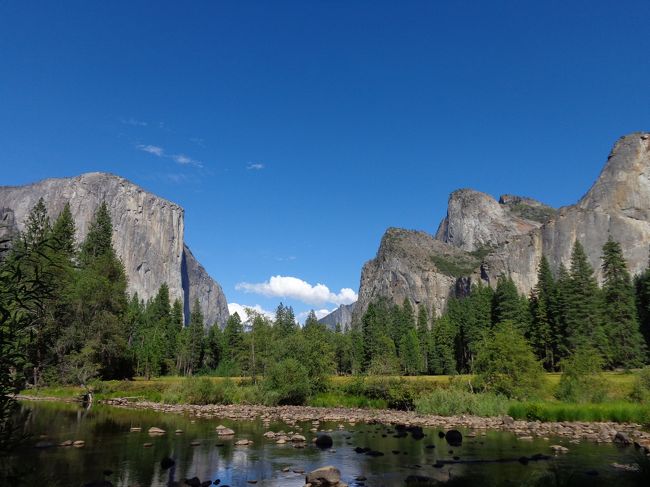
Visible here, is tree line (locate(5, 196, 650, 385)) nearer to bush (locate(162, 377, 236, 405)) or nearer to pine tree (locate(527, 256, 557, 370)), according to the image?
pine tree (locate(527, 256, 557, 370))

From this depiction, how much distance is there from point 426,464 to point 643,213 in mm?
204153

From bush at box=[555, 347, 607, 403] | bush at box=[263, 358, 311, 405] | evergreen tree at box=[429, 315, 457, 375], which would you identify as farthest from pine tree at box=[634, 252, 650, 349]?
bush at box=[263, 358, 311, 405]

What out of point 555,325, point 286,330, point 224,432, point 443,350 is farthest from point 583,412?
point 286,330

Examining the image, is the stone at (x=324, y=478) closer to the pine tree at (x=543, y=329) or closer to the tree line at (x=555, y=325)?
the tree line at (x=555, y=325)

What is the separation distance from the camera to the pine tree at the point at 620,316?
69.8m

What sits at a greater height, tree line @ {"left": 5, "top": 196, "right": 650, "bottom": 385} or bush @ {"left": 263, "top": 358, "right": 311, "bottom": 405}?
tree line @ {"left": 5, "top": 196, "right": 650, "bottom": 385}

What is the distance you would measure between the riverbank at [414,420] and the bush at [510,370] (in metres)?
6.64

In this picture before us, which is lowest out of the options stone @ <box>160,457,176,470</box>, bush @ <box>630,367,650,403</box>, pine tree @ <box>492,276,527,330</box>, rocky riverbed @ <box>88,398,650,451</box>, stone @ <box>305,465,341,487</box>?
rocky riverbed @ <box>88,398,650,451</box>

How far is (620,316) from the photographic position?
7438 cm

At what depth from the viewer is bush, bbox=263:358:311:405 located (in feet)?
165

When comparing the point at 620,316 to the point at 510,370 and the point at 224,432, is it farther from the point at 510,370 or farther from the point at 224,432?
the point at 224,432

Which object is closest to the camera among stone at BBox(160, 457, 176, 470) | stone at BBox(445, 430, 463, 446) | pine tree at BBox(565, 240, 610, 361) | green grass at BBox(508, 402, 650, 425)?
stone at BBox(160, 457, 176, 470)

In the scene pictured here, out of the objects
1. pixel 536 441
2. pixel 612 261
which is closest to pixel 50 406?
pixel 536 441

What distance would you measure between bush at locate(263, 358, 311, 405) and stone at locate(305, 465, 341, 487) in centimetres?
3384
